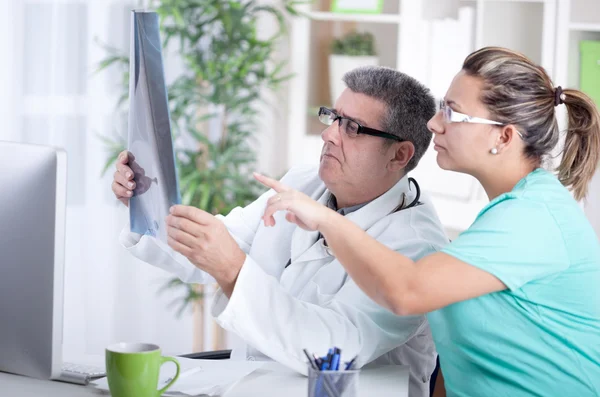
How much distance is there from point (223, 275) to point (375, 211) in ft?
1.55

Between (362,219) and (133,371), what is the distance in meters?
0.72

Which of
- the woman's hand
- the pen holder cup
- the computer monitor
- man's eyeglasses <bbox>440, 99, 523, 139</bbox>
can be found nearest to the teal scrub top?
man's eyeglasses <bbox>440, 99, 523, 139</bbox>

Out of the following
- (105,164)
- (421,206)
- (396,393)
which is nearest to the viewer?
(396,393)

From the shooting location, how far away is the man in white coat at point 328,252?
56.8 inches

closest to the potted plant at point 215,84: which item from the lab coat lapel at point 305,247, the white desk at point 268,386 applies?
the lab coat lapel at point 305,247

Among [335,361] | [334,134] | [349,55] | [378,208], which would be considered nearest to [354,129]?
[334,134]

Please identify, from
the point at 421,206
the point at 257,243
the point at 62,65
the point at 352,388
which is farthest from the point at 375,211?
the point at 62,65

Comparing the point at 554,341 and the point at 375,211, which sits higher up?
the point at 375,211

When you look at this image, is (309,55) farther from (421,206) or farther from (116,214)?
(421,206)

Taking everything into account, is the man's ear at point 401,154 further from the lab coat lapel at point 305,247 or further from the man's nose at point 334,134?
the lab coat lapel at point 305,247

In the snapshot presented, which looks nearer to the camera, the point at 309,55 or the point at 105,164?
the point at 105,164

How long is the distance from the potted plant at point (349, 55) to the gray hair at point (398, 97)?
1624 mm

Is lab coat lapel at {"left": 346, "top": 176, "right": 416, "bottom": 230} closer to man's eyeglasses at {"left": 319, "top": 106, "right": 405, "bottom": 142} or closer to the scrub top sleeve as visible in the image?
man's eyeglasses at {"left": 319, "top": 106, "right": 405, "bottom": 142}

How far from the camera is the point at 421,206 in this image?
1.78 m
